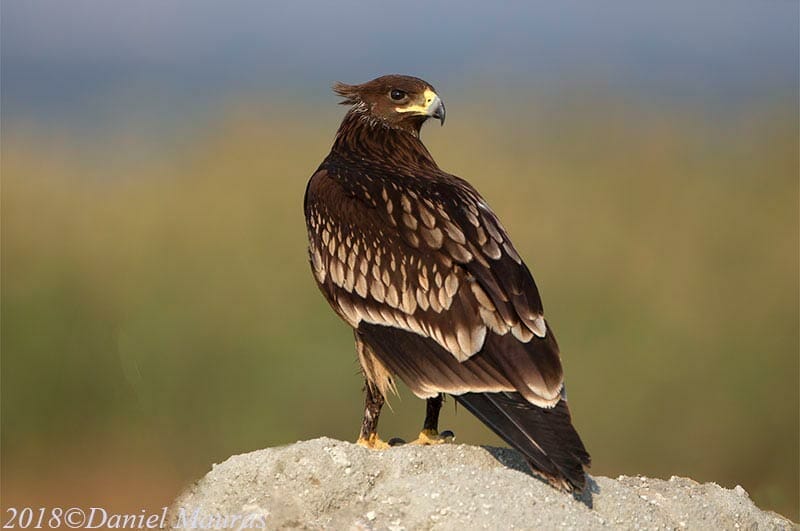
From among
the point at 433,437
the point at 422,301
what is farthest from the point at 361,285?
the point at 433,437

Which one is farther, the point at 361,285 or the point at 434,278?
the point at 361,285

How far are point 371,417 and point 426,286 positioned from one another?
110cm

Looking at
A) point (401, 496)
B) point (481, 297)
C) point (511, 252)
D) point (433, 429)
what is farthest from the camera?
point (433, 429)

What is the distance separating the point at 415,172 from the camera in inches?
360

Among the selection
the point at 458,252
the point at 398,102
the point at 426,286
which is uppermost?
the point at 398,102

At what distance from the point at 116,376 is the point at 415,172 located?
8721 millimetres

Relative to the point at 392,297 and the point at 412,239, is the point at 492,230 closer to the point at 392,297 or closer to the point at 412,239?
the point at 412,239

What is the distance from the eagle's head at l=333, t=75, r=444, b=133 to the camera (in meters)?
9.38

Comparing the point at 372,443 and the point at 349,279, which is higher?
the point at 349,279

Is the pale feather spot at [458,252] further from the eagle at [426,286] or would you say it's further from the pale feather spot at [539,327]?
the pale feather spot at [539,327]

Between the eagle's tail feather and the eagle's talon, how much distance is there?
123cm

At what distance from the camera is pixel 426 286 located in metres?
8.17

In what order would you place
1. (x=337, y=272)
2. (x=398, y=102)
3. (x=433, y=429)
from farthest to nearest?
(x=398, y=102) < (x=433, y=429) < (x=337, y=272)

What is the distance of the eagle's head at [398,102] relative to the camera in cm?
938
